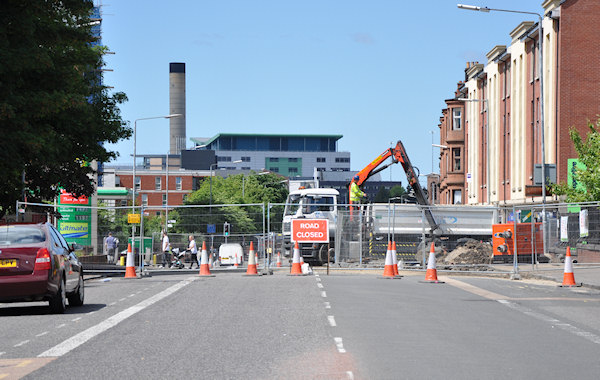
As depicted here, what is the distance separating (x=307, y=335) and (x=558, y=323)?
4.29 m

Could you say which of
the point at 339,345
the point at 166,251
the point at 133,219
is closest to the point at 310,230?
the point at 133,219

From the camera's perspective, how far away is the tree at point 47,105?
26.1 metres

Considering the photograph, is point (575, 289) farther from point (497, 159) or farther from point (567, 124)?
point (497, 159)

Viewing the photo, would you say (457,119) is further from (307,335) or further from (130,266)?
(307,335)

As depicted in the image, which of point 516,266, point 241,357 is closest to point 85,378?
point 241,357

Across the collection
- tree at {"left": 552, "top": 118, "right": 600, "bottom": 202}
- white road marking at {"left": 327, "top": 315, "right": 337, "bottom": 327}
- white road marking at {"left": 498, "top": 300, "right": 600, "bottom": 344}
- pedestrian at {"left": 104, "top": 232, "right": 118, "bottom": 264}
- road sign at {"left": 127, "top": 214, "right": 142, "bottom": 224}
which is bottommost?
white road marking at {"left": 498, "top": 300, "right": 600, "bottom": 344}

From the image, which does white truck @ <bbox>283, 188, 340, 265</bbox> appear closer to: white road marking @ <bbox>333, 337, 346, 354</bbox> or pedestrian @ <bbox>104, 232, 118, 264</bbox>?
pedestrian @ <bbox>104, 232, 118, 264</bbox>

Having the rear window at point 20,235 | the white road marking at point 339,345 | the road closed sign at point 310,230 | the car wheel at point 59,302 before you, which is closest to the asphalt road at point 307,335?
the white road marking at point 339,345

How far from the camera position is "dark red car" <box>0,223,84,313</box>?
15.9 metres

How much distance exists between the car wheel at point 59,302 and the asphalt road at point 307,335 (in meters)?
0.18

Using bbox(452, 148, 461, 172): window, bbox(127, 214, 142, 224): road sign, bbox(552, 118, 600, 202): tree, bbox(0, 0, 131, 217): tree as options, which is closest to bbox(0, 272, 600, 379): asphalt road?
bbox(0, 0, 131, 217): tree

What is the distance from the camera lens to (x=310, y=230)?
30.4 meters

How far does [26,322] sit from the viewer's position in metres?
15.2

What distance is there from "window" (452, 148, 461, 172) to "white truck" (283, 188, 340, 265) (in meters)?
37.9
